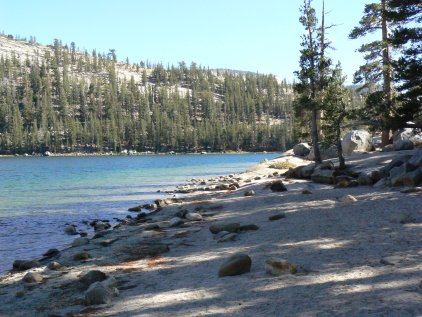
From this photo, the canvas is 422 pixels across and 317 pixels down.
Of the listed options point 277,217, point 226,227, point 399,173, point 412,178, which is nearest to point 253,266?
point 226,227

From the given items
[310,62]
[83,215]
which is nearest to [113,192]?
[83,215]

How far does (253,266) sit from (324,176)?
46.0 feet

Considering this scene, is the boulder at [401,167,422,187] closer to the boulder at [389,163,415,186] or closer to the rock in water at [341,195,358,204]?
the boulder at [389,163,415,186]

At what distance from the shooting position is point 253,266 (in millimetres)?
8734

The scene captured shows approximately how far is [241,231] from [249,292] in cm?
562

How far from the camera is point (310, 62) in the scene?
30.7 metres

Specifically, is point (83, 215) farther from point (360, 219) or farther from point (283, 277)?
point (283, 277)

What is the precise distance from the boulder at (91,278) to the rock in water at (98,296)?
125 cm

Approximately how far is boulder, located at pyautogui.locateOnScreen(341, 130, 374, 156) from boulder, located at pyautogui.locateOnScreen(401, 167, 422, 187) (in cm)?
1795

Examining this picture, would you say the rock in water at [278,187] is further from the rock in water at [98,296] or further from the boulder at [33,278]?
the rock in water at [98,296]

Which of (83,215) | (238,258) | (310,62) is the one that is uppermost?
(310,62)

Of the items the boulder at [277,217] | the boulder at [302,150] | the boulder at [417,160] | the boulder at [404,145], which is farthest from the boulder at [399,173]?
the boulder at [302,150]

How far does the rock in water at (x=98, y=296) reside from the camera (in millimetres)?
7652

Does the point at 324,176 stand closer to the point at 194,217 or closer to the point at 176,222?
the point at 194,217
